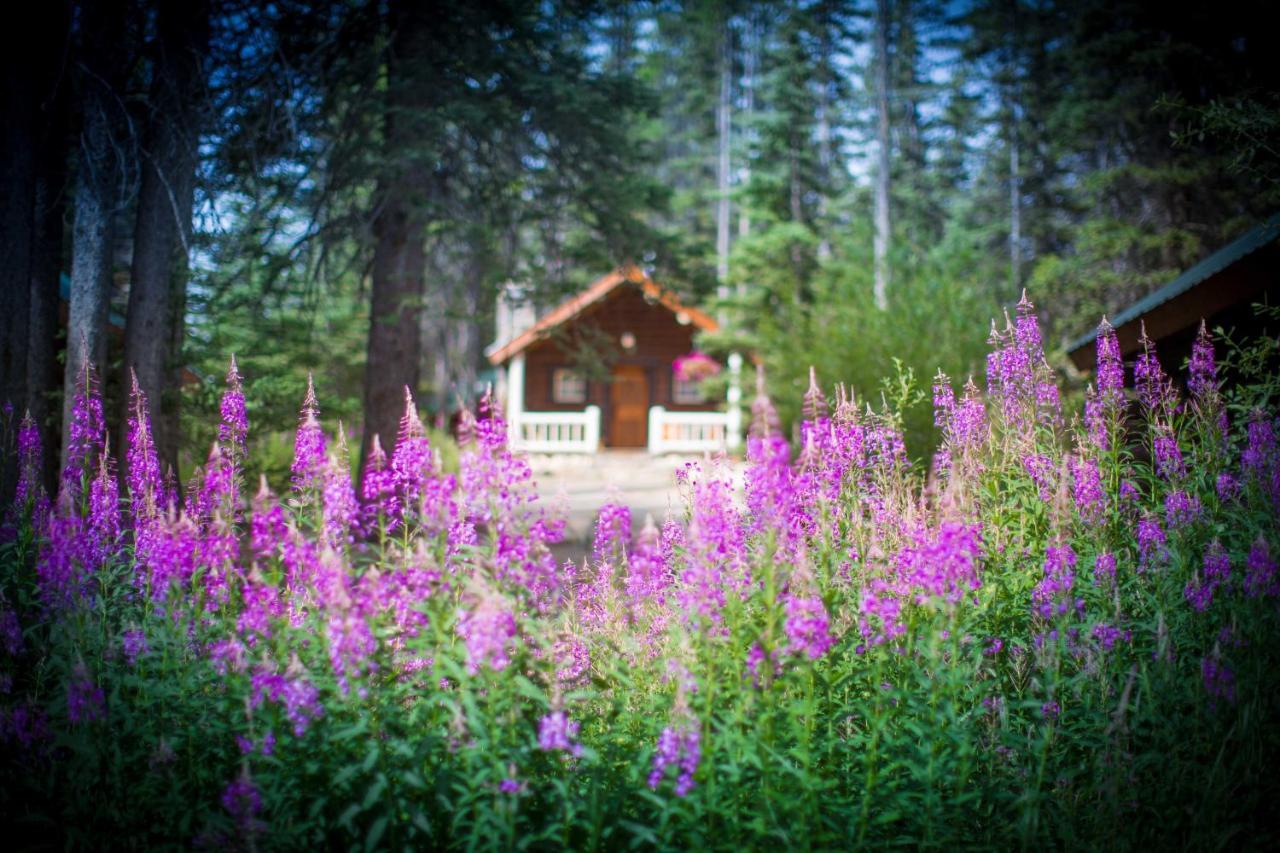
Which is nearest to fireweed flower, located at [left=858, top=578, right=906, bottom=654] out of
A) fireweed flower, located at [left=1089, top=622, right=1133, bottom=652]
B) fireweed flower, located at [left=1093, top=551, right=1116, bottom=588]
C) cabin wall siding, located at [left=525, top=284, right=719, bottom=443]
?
fireweed flower, located at [left=1089, top=622, right=1133, bottom=652]

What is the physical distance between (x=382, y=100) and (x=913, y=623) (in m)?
9.70

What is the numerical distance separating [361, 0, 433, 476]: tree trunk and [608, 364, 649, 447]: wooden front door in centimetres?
Answer: 1658

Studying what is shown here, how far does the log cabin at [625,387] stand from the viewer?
22.4 m

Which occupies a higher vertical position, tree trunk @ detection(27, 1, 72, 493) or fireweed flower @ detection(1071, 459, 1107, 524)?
tree trunk @ detection(27, 1, 72, 493)

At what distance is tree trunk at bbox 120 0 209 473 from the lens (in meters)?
7.59

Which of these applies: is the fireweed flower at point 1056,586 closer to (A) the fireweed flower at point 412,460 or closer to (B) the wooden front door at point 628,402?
(A) the fireweed flower at point 412,460

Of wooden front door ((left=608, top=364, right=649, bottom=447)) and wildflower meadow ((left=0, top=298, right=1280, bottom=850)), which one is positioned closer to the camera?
wildflower meadow ((left=0, top=298, right=1280, bottom=850))

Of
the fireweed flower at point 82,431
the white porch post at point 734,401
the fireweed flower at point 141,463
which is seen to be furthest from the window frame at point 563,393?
the fireweed flower at point 141,463

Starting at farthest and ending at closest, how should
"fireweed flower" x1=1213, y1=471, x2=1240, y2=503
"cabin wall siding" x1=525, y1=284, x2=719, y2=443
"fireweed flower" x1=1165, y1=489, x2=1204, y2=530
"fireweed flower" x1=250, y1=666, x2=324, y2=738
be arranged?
"cabin wall siding" x1=525, y1=284, x2=719, y2=443 < "fireweed flower" x1=1213, y1=471, x2=1240, y2=503 < "fireweed flower" x1=1165, y1=489, x2=1204, y2=530 < "fireweed flower" x1=250, y1=666, x2=324, y2=738

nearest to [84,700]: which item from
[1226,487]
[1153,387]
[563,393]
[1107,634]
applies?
[1107,634]

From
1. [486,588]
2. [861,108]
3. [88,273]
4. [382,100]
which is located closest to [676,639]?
[486,588]

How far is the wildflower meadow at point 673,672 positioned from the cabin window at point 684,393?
76.1 ft

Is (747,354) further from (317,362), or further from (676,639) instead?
(676,639)

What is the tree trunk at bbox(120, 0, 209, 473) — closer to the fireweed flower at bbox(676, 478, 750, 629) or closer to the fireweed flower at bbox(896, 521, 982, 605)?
the fireweed flower at bbox(676, 478, 750, 629)
